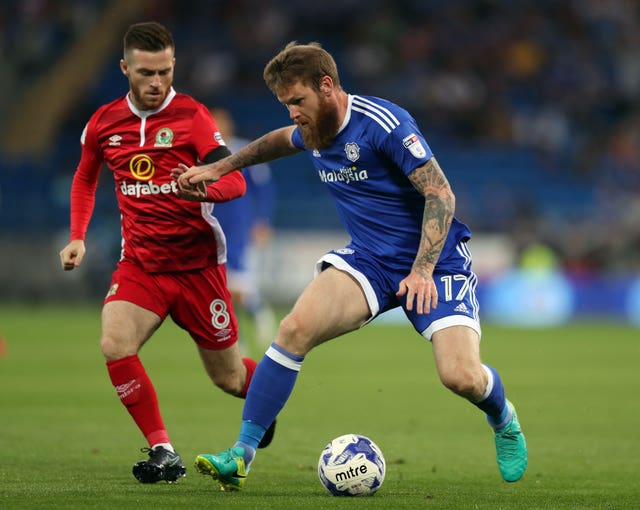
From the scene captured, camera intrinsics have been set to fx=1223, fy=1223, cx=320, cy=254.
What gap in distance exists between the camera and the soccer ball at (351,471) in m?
5.79

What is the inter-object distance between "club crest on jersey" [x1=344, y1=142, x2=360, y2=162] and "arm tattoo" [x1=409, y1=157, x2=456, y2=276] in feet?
1.02

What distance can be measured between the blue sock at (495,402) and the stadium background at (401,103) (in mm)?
15675

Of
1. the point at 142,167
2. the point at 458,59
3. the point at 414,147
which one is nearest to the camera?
the point at 414,147

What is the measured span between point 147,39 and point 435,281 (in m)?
1.97

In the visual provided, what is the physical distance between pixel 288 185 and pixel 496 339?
845 centimetres

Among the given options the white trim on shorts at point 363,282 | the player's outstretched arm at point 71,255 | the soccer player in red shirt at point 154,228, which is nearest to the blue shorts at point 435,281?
the white trim on shorts at point 363,282

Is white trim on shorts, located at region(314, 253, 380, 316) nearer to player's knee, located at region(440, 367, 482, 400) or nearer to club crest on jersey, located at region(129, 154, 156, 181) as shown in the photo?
player's knee, located at region(440, 367, 482, 400)

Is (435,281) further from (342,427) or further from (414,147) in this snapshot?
(342,427)

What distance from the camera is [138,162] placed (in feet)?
21.6

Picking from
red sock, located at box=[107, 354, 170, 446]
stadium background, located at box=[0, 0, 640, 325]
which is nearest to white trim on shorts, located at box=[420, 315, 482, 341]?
red sock, located at box=[107, 354, 170, 446]

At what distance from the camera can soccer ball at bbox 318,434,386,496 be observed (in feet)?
19.0

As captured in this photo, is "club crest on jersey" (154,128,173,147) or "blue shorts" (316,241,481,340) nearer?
"blue shorts" (316,241,481,340)

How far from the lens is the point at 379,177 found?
20.1 ft

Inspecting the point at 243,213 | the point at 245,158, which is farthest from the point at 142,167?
the point at 243,213
